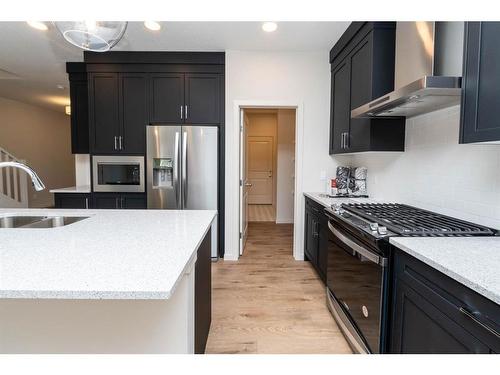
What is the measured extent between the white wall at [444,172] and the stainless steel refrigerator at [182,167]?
1.95 metres

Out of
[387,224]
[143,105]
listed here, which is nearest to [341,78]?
[387,224]

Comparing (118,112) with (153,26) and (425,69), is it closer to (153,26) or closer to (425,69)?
(153,26)

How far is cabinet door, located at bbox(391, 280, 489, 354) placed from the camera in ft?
2.97

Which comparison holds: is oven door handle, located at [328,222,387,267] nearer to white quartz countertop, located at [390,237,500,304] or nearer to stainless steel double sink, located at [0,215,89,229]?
white quartz countertop, located at [390,237,500,304]

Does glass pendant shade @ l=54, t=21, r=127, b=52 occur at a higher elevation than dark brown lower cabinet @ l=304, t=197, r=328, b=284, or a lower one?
higher

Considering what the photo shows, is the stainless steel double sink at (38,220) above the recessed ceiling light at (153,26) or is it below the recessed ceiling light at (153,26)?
→ below

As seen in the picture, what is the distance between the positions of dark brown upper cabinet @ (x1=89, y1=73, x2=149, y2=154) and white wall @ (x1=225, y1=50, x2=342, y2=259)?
1.13 m

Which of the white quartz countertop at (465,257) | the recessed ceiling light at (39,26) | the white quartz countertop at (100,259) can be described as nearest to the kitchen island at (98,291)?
the white quartz countertop at (100,259)

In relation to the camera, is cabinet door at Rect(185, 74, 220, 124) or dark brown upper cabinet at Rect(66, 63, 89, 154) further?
dark brown upper cabinet at Rect(66, 63, 89, 154)

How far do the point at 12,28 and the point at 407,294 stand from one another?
408 centimetres

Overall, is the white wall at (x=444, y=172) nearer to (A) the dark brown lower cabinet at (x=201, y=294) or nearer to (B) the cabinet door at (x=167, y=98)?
(A) the dark brown lower cabinet at (x=201, y=294)

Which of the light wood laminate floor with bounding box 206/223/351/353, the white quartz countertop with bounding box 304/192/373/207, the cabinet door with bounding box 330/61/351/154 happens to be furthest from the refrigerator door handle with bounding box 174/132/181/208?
the cabinet door with bounding box 330/61/351/154

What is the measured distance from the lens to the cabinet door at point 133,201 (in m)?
3.48

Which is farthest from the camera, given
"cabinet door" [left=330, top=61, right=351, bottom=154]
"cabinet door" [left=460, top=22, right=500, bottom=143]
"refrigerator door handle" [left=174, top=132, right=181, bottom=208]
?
"refrigerator door handle" [left=174, top=132, right=181, bottom=208]
